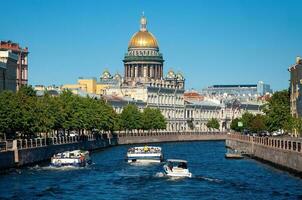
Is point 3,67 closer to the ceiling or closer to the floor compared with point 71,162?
closer to the ceiling

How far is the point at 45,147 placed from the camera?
109 metres

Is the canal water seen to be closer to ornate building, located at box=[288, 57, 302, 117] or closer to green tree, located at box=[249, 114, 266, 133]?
ornate building, located at box=[288, 57, 302, 117]

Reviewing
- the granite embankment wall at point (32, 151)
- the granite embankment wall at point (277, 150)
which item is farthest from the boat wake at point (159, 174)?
the granite embankment wall at point (32, 151)

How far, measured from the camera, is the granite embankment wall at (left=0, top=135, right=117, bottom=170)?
89812mm

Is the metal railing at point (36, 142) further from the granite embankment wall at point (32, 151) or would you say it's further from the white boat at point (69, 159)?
the white boat at point (69, 159)

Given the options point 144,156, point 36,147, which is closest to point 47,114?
point 144,156

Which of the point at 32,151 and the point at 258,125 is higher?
the point at 258,125

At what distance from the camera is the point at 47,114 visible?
406 feet

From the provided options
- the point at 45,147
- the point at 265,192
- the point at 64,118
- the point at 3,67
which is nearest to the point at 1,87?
the point at 3,67

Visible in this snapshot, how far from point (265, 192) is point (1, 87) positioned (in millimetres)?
95324

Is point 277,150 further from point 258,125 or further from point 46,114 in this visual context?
point 258,125

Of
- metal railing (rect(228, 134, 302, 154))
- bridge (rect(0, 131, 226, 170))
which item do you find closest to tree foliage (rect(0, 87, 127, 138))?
bridge (rect(0, 131, 226, 170))

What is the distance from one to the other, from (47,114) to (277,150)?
36.7m

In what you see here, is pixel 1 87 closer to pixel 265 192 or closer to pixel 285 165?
pixel 285 165
